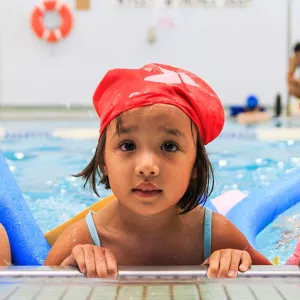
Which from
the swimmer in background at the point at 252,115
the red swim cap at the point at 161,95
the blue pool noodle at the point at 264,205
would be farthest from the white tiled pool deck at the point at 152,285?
the swimmer in background at the point at 252,115

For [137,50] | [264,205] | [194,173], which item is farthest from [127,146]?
[137,50]

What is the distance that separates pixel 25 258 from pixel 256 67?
33.0 feet

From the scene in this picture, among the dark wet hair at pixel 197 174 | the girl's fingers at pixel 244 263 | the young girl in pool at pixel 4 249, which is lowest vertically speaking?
the young girl in pool at pixel 4 249

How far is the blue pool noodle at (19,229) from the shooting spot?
1.81m

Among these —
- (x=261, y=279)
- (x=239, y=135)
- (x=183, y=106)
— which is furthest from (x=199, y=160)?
(x=239, y=135)

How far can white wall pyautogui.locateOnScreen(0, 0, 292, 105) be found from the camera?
1103cm

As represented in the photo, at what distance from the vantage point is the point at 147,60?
37.0ft

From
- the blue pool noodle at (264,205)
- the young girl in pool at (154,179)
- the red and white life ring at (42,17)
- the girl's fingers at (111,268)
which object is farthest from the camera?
the red and white life ring at (42,17)

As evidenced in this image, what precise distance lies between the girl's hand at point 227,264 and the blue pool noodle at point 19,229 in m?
0.71

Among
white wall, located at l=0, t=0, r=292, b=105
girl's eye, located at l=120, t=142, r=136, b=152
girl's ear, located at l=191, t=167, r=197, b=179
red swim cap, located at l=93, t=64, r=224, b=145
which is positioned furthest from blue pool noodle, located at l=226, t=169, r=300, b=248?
white wall, located at l=0, t=0, r=292, b=105

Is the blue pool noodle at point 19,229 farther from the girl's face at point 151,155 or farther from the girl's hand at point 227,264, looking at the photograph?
the girl's hand at point 227,264

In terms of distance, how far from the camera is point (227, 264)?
129 centimetres

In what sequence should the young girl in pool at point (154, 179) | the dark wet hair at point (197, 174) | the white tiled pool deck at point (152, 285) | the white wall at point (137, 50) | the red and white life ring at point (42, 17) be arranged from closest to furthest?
the white tiled pool deck at point (152, 285) → the young girl in pool at point (154, 179) → the dark wet hair at point (197, 174) → the red and white life ring at point (42, 17) → the white wall at point (137, 50)

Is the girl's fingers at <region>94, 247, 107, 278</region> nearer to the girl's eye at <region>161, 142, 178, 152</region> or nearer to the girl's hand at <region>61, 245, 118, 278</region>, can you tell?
the girl's hand at <region>61, 245, 118, 278</region>
